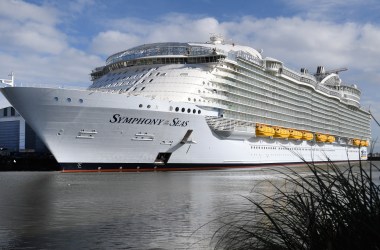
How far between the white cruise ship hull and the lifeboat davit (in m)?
9.18

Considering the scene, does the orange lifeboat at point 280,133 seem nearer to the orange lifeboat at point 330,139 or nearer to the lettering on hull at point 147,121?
the orange lifeboat at point 330,139

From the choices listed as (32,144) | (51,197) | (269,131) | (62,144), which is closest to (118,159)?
(62,144)

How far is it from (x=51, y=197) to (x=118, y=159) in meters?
18.0

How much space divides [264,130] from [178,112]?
15315mm

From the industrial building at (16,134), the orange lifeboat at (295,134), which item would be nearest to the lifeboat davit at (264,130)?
the orange lifeboat at (295,134)

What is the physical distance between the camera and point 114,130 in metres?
36.5

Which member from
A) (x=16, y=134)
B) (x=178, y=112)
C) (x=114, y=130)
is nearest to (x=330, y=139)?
(x=178, y=112)

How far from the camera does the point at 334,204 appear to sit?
520 cm

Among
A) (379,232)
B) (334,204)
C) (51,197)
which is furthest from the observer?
(51,197)

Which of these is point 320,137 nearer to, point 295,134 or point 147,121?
point 295,134

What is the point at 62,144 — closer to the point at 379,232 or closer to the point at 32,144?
the point at 379,232

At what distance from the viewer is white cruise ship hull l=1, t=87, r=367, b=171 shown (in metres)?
35.2

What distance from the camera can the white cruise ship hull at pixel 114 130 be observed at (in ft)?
115

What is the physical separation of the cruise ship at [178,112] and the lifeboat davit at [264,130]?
0.13 metres
